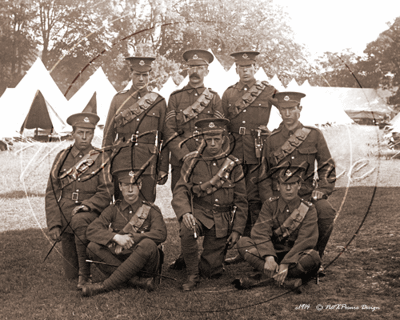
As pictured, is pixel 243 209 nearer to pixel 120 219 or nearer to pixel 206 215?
pixel 206 215

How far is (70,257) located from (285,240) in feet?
8.52

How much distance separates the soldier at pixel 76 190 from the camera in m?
5.03

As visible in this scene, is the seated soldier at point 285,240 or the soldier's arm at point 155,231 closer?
the seated soldier at point 285,240

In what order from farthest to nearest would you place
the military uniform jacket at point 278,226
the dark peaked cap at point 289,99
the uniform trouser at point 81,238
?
the dark peaked cap at point 289,99, the uniform trouser at point 81,238, the military uniform jacket at point 278,226

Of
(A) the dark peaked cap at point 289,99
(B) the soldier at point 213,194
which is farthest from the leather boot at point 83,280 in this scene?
(A) the dark peaked cap at point 289,99

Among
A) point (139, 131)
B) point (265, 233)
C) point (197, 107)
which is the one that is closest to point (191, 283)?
point (265, 233)

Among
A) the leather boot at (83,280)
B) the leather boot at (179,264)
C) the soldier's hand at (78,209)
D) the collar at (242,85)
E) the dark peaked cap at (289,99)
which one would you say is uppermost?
the collar at (242,85)

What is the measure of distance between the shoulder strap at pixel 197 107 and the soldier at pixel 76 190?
1.15 meters

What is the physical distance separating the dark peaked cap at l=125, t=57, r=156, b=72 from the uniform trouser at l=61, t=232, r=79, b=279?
87.1 inches

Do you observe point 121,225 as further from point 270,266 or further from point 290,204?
point 290,204

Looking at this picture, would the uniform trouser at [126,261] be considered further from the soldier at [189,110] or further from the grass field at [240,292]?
the soldier at [189,110]

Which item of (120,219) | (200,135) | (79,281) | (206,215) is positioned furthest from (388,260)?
(79,281)

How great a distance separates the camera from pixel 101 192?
5148 millimetres

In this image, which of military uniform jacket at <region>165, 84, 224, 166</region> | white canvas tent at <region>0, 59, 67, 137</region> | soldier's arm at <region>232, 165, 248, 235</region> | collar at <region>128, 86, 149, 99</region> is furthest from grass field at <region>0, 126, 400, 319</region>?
white canvas tent at <region>0, 59, 67, 137</region>
